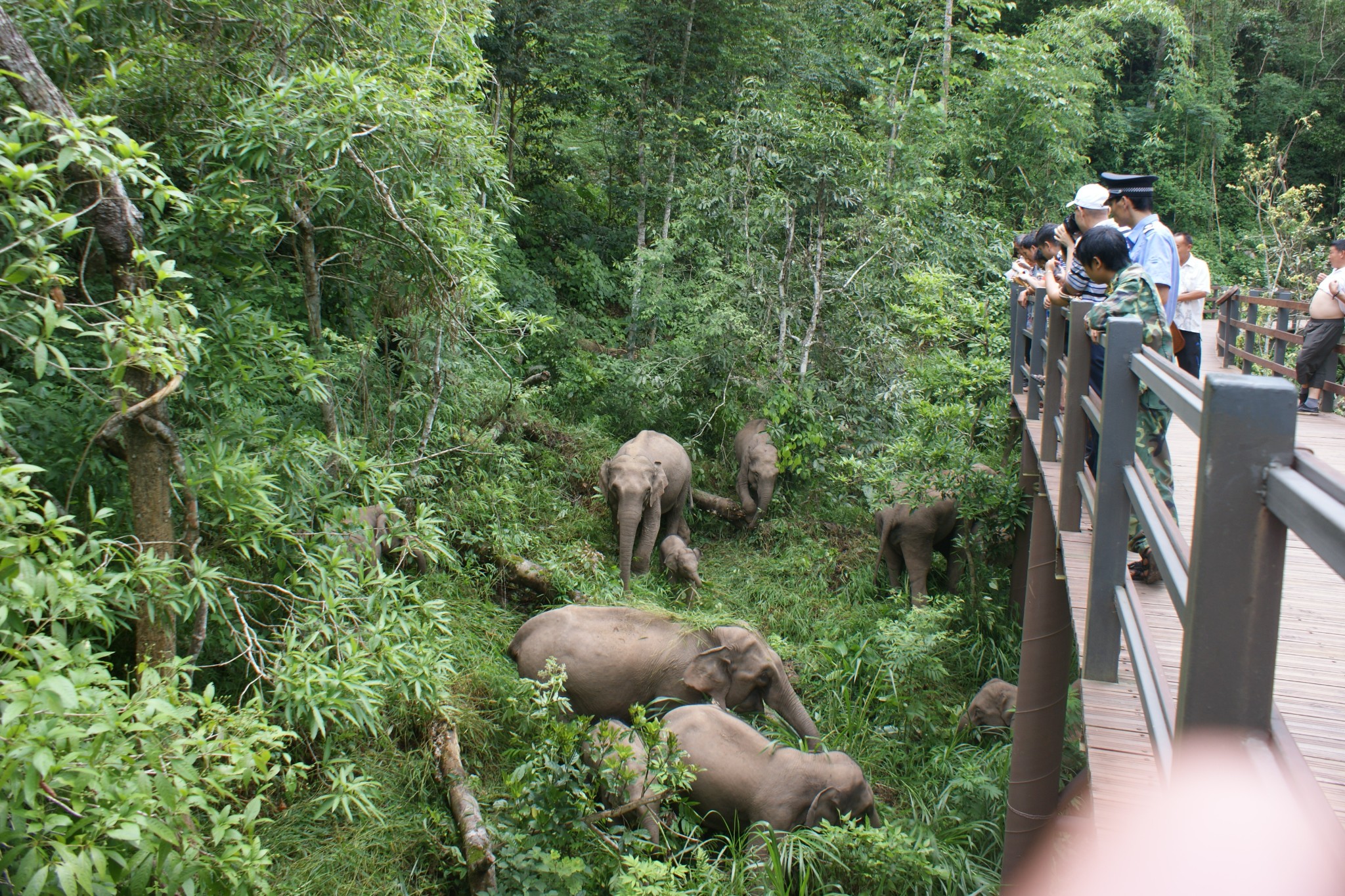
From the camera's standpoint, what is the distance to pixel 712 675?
5996 mm

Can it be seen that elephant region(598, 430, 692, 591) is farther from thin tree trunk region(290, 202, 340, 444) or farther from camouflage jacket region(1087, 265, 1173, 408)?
Answer: camouflage jacket region(1087, 265, 1173, 408)

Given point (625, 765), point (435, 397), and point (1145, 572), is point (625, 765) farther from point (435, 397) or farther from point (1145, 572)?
point (435, 397)

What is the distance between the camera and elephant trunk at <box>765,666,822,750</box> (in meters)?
6.05

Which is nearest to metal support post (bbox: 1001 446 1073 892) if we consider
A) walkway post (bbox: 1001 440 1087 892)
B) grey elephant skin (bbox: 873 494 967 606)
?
walkway post (bbox: 1001 440 1087 892)

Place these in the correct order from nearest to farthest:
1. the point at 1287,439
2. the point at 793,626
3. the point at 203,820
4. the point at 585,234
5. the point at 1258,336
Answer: the point at 1287,439 → the point at 203,820 → the point at 793,626 → the point at 585,234 → the point at 1258,336

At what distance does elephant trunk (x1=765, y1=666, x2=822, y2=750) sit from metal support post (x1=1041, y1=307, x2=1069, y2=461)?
242cm

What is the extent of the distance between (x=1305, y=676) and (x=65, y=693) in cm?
356

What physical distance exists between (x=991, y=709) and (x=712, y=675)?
192cm

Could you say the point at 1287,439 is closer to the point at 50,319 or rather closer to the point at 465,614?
the point at 50,319

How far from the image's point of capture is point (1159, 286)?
4.43m

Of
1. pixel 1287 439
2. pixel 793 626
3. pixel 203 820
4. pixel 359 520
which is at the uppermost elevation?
pixel 1287 439

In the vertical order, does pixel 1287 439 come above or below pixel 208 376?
above

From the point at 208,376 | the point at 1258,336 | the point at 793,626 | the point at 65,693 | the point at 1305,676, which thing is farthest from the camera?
the point at 1258,336

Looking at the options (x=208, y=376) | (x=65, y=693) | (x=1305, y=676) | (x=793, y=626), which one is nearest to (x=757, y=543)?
(x=793, y=626)
